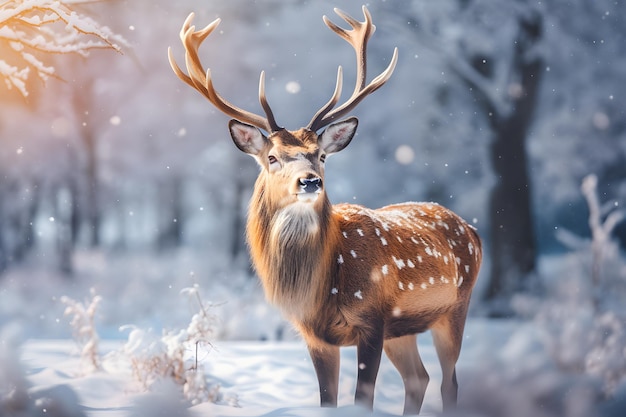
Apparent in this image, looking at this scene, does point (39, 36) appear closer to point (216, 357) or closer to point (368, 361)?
point (216, 357)

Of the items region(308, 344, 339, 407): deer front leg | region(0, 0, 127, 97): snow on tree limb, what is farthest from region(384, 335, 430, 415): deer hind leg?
region(0, 0, 127, 97): snow on tree limb

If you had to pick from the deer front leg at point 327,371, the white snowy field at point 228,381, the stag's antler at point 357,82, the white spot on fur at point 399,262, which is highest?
the stag's antler at point 357,82

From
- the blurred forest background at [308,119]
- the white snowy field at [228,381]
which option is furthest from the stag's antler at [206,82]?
the white snowy field at [228,381]

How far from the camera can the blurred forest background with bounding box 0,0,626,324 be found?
4.90m

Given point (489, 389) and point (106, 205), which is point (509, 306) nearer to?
point (489, 389)

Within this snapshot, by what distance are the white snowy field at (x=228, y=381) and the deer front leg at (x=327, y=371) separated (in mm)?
244

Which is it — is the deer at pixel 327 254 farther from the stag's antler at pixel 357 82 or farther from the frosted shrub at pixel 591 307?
the frosted shrub at pixel 591 307

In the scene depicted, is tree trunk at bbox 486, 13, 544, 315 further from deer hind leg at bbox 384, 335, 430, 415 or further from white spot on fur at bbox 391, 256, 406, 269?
white spot on fur at bbox 391, 256, 406, 269

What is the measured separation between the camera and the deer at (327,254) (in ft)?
11.1

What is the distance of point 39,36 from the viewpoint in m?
4.16

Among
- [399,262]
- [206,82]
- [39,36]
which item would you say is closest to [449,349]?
[399,262]

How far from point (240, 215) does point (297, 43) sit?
4.31 ft

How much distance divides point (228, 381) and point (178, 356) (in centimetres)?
42

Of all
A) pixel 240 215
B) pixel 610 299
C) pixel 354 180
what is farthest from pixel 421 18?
pixel 610 299
